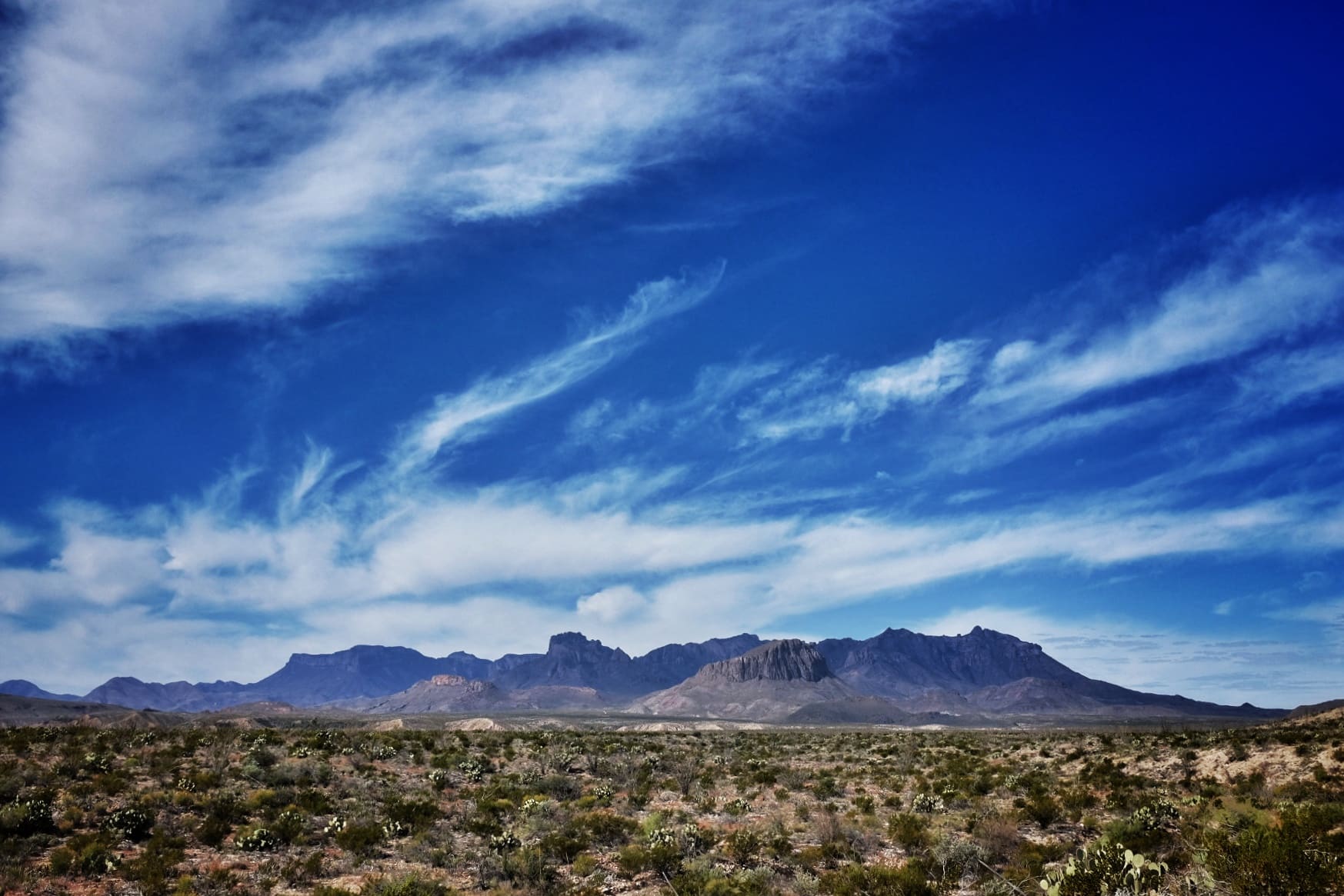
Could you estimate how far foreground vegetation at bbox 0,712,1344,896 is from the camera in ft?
45.3

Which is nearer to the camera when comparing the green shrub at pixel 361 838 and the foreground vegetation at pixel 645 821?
the foreground vegetation at pixel 645 821

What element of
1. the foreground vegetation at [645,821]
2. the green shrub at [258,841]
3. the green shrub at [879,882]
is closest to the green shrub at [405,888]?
the foreground vegetation at [645,821]

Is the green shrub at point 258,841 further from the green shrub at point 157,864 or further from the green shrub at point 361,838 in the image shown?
the green shrub at point 361,838

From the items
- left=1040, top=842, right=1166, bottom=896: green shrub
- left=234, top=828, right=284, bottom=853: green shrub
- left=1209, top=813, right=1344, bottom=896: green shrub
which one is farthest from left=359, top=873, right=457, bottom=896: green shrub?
left=1209, top=813, right=1344, bottom=896: green shrub

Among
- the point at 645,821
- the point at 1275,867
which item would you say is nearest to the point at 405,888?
the point at 645,821

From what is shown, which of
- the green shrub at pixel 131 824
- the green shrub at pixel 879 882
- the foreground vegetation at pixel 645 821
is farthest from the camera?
the green shrub at pixel 131 824

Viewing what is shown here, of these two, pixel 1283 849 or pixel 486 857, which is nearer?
pixel 1283 849

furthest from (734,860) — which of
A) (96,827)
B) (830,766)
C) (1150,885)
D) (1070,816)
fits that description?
(830,766)

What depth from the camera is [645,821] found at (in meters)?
19.6

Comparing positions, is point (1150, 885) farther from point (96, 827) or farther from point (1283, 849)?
point (96, 827)

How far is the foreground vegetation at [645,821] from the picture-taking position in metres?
13.8

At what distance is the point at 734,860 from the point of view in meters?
16.4

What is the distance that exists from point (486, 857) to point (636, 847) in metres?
3.59

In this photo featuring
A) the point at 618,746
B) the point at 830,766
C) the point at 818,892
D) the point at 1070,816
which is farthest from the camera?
the point at 618,746
